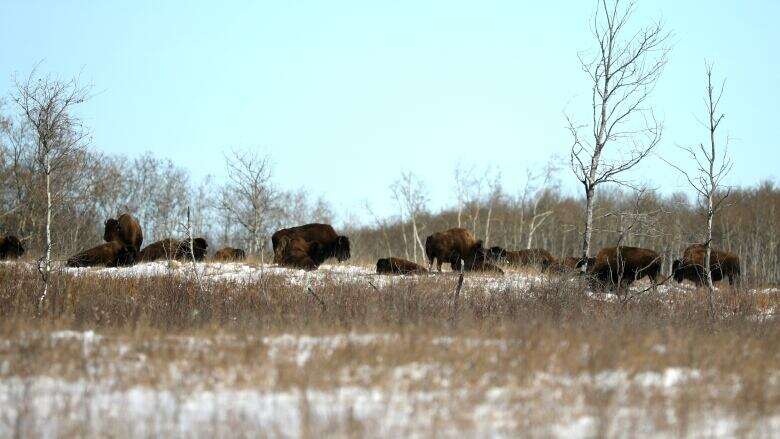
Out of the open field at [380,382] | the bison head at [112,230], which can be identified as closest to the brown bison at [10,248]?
the bison head at [112,230]

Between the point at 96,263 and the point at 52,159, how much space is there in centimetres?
685

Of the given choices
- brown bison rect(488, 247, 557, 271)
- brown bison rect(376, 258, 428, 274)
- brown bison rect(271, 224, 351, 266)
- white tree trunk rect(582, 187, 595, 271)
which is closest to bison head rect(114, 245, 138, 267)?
brown bison rect(271, 224, 351, 266)

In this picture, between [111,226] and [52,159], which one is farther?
[111,226]

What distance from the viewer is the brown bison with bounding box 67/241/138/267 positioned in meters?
22.6

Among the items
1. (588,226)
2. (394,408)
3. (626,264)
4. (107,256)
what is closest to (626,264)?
(626,264)

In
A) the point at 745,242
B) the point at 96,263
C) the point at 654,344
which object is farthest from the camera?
the point at 745,242

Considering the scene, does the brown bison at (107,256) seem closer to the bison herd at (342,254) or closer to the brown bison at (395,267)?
the bison herd at (342,254)

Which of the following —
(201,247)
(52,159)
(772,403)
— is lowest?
(772,403)

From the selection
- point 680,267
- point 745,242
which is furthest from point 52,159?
point 745,242

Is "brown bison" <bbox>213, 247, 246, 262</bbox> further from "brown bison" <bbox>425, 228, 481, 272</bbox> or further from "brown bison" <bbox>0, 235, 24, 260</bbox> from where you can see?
"brown bison" <bbox>425, 228, 481, 272</bbox>

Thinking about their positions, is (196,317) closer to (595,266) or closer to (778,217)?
(595,266)

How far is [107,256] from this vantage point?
23031mm

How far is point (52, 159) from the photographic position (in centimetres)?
1675

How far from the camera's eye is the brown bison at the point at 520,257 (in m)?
27.5
